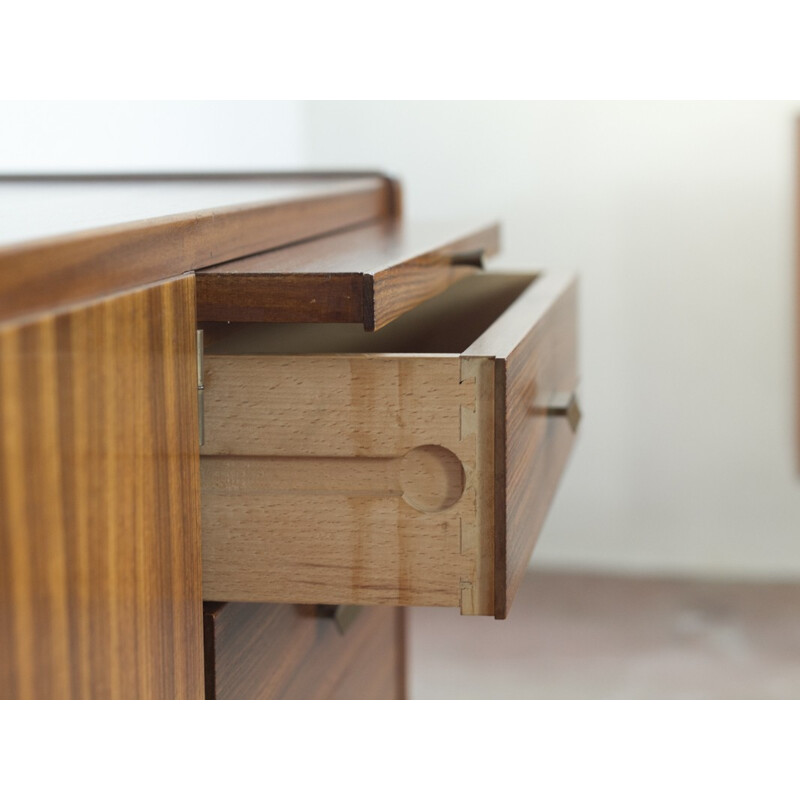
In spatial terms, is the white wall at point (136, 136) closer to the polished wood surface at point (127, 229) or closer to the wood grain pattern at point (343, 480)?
the polished wood surface at point (127, 229)

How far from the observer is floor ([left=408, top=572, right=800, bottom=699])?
1.97 m

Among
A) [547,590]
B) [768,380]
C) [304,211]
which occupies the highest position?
[304,211]

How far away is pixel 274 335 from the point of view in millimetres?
837

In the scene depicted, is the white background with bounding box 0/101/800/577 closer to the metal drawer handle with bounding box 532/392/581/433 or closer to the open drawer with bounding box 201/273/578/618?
the metal drawer handle with bounding box 532/392/581/433

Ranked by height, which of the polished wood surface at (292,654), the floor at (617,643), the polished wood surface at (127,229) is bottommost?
the floor at (617,643)

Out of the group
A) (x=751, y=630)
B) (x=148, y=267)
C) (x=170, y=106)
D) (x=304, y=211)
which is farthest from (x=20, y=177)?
(x=751, y=630)

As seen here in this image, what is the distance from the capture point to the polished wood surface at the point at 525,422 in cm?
64

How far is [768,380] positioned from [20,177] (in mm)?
1724

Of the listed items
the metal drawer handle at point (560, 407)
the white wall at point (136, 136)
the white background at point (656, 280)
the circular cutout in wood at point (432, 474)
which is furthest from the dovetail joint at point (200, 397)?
the white background at point (656, 280)

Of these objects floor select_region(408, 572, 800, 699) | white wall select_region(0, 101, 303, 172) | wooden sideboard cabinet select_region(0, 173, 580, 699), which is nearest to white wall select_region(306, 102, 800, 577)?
floor select_region(408, 572, 800, 699)

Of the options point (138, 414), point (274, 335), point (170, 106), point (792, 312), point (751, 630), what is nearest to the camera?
point (138, 414)

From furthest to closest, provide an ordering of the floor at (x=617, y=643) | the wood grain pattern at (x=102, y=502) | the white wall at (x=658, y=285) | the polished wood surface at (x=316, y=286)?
→ the white wall at (x=658, y=285) < the floor at (x=617, y=643) < the polished wood surface at (x=316, y=286) < the wood grain pattern at (x=102, y=502)

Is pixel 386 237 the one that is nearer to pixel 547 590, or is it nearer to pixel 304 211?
pixel 304 211

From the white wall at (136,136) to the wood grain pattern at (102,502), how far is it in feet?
2.46
